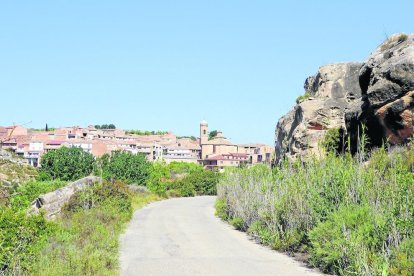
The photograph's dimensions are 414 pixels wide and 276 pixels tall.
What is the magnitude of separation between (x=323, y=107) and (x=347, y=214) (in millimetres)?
14675

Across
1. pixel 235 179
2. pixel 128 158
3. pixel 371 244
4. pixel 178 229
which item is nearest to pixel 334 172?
pixel 371 244

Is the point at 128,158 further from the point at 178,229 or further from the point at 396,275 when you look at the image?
the point at 396,275

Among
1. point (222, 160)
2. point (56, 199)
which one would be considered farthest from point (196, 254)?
point (222, 160)

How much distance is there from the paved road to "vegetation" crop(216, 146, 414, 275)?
0.79 metres

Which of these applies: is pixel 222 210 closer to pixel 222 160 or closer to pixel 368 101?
pixel 368 101

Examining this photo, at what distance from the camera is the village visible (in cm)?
11919

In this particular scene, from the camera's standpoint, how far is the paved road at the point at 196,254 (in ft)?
42.6

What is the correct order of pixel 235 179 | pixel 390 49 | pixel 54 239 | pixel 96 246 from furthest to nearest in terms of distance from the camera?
1. pixel 235 179
2. pixel 390 49
3. pixel 96 246
4. pixel 54 239

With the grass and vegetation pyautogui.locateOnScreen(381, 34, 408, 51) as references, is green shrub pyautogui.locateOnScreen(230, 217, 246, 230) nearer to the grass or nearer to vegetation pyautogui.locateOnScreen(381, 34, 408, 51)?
the grass

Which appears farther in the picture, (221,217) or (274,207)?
(221,217)

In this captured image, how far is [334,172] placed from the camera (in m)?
14.8

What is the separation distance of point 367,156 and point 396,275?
9.42 metres

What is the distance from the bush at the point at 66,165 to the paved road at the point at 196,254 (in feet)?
146

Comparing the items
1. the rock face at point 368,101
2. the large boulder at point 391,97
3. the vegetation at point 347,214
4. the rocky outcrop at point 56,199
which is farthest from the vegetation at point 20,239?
the rocky outcrop at point 56,199
